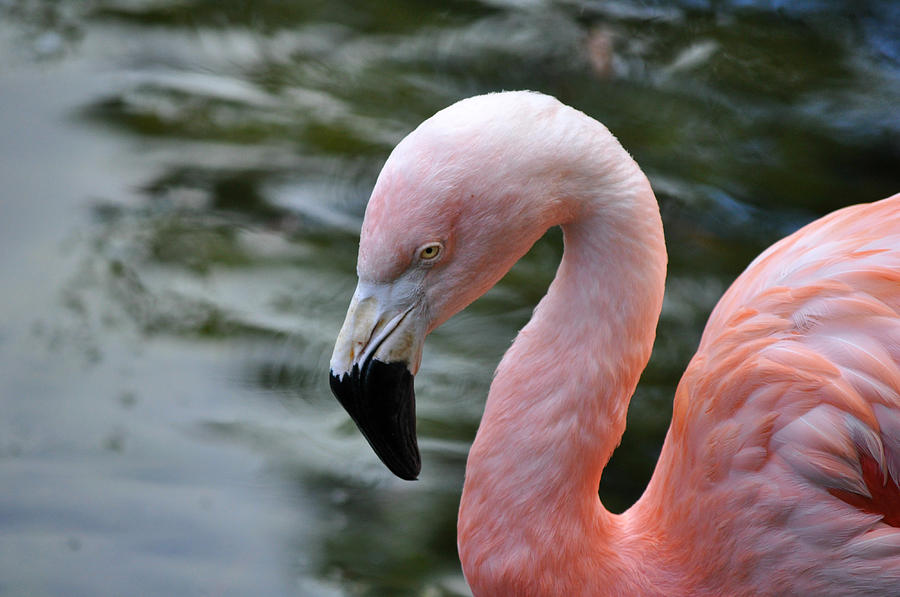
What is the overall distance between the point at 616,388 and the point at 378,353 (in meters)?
0.56

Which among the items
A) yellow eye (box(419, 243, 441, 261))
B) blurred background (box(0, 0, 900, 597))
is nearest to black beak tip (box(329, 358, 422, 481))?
yellow eye (box(419, 243, 441, 261))

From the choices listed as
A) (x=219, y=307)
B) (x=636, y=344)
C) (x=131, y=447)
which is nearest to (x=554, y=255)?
(x=219, y=307)

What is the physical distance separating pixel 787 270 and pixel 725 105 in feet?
9.54

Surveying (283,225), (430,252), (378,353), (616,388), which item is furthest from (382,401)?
(283,225)

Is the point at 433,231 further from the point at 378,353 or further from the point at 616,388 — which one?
the point at 616,388

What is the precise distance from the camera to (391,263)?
7.06ft

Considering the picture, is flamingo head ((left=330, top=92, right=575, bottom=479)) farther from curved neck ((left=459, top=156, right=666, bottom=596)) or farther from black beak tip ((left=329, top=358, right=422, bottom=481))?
curved neck ((left=459, top=156, right=666, bottom=596))

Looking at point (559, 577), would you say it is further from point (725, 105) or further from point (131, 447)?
point (725, 105)

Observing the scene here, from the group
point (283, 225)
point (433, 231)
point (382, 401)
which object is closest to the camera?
point (433, 231)

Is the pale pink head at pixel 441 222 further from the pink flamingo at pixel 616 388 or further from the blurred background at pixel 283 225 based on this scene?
the blurred background at pixel 283 225

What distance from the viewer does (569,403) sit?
2393 millimetres

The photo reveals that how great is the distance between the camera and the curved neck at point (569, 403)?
7.66 feet

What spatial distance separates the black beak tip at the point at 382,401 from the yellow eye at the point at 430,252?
0.77ft

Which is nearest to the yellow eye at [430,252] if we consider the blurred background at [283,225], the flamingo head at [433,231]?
the flamingo head at [433,231]
